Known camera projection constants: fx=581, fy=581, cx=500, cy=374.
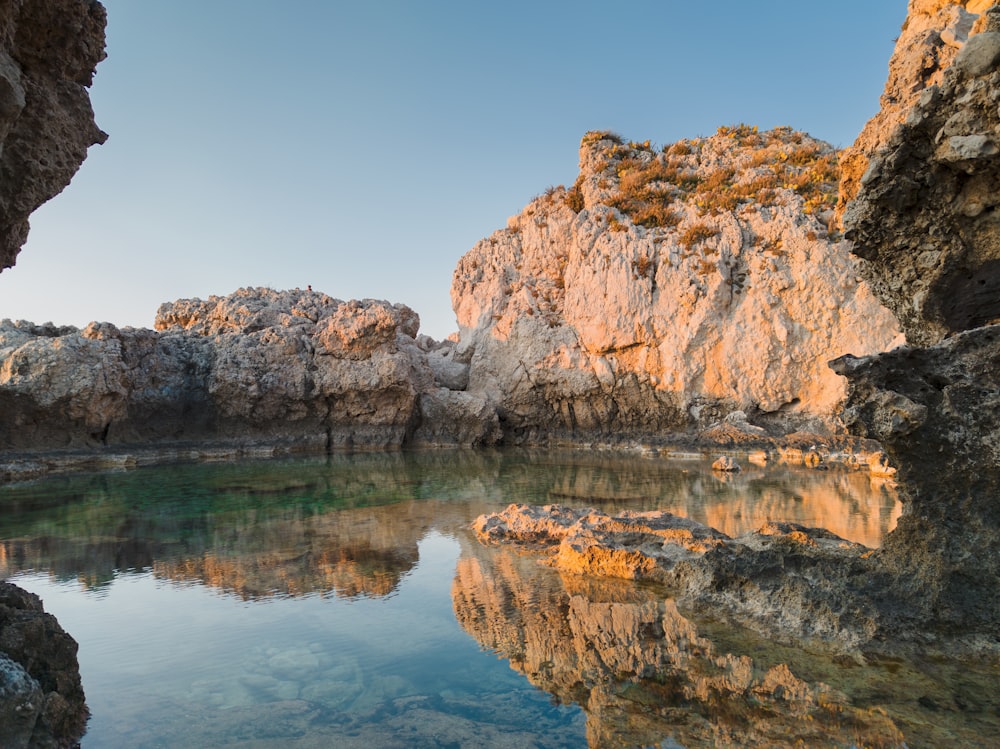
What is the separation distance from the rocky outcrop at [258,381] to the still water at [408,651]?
1276 centimetres

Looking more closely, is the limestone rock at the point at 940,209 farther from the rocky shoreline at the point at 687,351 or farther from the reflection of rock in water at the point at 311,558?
the reflection of rock in water at the point at 311,558

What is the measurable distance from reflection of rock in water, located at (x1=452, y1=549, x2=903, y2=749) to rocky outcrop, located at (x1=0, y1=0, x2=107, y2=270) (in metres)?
5.76

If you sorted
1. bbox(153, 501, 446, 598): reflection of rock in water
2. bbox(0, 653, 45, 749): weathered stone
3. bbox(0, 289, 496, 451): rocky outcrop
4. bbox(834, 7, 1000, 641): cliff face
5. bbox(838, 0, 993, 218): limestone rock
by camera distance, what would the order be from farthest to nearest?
1. bbox(0, 289, 496, 451): rocky outcrop
2. bbox(153, 501, 446, 598): reflection of rock in water
3. bbox(838, 0, 993, 218): limestone rock
4. bbox(834, 7, 1000, 641): cliff face
5. bbox(0, 653, 45, 749): weathered stone

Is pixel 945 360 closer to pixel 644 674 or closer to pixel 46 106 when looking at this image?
pixel 644 674

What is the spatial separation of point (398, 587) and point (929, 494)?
20.0 feet

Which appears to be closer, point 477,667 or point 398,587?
point 477,667

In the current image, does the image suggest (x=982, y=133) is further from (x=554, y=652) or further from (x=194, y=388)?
(x=194, y=388)

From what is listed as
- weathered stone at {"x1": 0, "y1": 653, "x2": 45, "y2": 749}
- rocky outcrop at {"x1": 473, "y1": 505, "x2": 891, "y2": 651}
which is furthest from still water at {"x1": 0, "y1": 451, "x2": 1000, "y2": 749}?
weathered stone at {"x1": 0, "y1": 653, "x2": 45, "y2": 749}

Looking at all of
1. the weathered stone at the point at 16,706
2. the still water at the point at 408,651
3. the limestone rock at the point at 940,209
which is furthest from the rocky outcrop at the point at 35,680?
the limestone rock at the point at 940,209

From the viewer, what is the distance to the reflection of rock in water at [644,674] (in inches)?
159

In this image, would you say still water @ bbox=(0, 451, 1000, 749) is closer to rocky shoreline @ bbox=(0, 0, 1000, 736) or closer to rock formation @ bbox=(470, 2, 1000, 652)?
rock formation @ bbox=(470, 2, 1000, 652)

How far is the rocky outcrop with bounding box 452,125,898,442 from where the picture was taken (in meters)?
27.0

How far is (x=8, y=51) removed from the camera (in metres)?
4.20

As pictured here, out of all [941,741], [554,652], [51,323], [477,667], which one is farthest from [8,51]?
[51,323]
